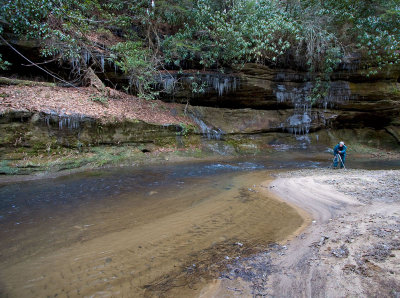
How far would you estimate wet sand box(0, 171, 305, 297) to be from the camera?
2.56 m

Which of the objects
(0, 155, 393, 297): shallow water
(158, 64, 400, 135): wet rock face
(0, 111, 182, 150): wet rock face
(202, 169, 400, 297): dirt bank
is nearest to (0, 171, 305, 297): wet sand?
(0, 155, 393, 297): shallow water

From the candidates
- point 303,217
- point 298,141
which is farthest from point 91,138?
point 298,141

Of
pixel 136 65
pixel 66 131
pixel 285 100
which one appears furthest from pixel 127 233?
pixel 285 100

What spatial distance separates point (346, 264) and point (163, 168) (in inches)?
302

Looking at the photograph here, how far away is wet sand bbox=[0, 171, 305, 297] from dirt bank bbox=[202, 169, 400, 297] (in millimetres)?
284

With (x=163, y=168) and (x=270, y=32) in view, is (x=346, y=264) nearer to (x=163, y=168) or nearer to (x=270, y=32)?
(x=163, y=168)

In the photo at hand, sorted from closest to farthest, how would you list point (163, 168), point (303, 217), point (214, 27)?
point (303, 217) < point (163, 168) < point (214, 27)

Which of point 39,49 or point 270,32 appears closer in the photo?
point 39,49

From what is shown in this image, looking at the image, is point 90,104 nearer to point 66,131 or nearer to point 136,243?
point 66,131

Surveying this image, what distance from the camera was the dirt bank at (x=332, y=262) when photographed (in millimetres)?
2244

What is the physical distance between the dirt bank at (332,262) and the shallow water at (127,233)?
1.04 feet

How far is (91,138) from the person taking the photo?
32.2 ft

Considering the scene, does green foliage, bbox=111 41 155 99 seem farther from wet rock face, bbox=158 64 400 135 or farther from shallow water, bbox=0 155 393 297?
shallow water, bbox=0 155 393 297

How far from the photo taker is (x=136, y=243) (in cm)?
347
